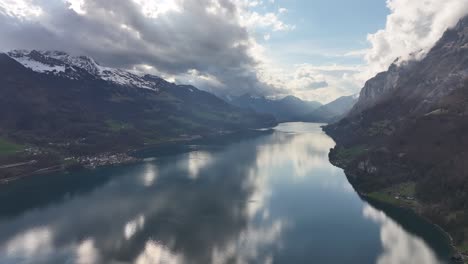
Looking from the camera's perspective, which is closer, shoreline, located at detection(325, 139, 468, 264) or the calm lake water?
shoreline, located at detection(325, 139, 468, 264)

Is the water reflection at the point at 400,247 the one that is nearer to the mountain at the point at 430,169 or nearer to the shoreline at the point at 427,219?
the shoreline at the point at 427,219

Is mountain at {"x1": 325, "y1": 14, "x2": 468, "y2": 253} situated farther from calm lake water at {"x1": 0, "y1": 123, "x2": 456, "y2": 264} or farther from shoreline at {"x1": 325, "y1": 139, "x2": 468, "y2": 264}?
calm lake water at {"x1": 0, "y1": 123, "x2": 456, "y2": 264}

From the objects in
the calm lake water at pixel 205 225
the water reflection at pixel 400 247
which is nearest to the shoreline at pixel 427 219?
the calm lake water at pixel 205 225

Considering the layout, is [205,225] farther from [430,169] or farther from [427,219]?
[430,169]

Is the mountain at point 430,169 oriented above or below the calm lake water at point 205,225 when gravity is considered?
above

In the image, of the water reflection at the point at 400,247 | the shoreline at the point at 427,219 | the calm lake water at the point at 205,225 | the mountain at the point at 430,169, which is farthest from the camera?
the mountain at the point at 430,169

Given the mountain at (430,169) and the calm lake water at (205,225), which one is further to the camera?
the mountain at (430,169)

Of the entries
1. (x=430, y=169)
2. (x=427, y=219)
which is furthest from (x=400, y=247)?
(x=430, y=169)

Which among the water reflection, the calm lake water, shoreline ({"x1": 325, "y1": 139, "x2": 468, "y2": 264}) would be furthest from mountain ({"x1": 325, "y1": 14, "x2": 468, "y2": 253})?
the water reflection
